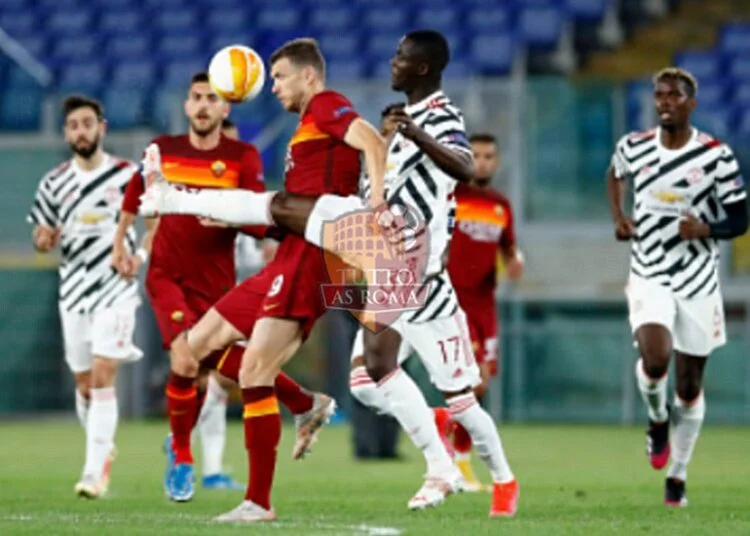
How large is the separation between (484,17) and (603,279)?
12.6 feet

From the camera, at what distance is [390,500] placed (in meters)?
9.92

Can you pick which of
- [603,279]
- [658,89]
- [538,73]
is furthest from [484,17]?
[658,89]

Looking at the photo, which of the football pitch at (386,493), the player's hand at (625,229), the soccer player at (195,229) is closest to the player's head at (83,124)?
the soccer player at (195,229)

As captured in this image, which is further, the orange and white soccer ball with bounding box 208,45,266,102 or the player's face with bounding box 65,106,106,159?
the player's face with bounding box 65,106,106,159

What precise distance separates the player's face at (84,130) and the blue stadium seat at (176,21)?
1121 centimetres

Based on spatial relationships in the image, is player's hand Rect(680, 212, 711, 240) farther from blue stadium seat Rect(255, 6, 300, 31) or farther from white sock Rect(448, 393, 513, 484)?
blue stadium seat Rect(255, 6, 300, 31)

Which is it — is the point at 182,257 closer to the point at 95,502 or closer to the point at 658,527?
the point at 95,502

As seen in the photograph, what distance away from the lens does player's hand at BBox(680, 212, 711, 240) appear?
9.66 m

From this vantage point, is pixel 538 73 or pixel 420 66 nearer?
pixel 420 66

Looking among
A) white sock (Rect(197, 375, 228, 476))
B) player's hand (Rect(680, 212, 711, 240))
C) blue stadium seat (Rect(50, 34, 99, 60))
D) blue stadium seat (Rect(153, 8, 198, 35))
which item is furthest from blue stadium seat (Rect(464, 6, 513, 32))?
player's hand (Rect(680, 212, 711, 240))

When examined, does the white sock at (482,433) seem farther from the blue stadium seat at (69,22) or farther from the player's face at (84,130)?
the blue stadium seat at (69,22)

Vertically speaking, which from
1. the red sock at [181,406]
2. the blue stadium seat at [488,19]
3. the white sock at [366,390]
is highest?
the blue stadium seat at [488,19]

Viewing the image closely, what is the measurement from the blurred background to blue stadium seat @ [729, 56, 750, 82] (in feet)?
0.07

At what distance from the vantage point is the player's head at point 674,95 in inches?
385
